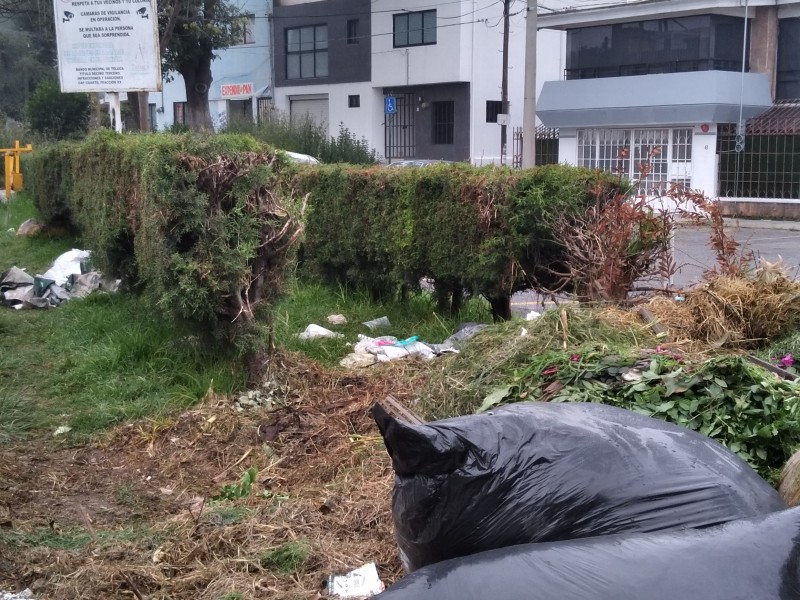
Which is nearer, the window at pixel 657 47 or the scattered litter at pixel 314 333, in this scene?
the scattered litter at pixel 314 333

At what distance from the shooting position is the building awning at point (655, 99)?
2423 cm

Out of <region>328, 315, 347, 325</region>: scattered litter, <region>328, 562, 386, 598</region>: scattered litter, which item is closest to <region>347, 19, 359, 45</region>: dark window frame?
<region>328, 315, 347, 325</region>: scattered litter

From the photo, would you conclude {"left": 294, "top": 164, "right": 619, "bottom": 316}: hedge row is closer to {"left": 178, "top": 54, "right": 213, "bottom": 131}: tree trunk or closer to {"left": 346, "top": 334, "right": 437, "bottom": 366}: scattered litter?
{"left": 346, "top": 334, "right": 437, "bottom": 366}: scattered litter

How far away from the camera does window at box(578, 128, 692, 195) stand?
25.4 meters

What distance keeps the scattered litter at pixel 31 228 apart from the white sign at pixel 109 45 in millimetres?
4156

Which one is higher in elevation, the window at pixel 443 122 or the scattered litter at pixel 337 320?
the window at pixel 443 122

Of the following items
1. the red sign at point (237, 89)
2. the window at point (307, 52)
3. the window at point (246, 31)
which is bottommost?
the red sign at point (237, 89)

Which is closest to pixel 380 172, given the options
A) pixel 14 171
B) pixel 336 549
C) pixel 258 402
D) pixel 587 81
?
pixel 258 402

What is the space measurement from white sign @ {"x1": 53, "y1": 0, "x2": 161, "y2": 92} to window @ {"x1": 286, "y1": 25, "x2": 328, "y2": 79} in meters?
25.6

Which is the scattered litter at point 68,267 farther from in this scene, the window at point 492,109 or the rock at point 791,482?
the window at point 492,109

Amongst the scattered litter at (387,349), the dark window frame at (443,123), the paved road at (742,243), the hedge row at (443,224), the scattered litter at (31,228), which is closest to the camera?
the scattered litter at (387,349)

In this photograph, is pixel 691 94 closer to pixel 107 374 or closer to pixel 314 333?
pixel 314 333

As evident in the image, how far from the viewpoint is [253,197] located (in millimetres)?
6184

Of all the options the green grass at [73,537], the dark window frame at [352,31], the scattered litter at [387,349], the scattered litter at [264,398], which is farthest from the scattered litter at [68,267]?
the dark window frame at [352,31]
